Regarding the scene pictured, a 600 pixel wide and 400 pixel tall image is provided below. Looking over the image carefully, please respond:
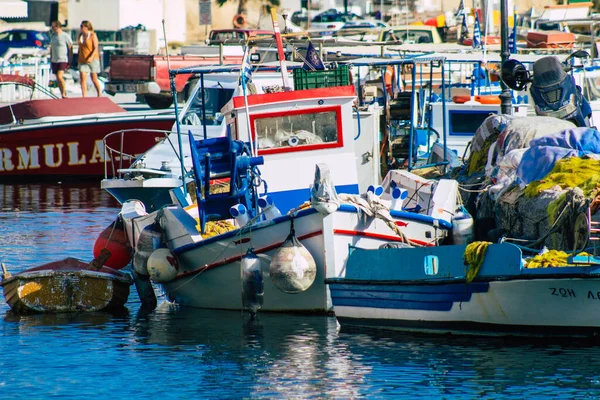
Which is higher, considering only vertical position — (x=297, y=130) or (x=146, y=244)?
(x=297, y=130)

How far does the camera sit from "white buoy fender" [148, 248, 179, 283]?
12281 millimetres

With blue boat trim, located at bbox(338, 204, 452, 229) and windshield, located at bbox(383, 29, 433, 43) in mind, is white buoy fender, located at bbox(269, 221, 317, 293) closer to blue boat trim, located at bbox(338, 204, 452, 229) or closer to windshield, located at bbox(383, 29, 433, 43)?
blue boat trim, located at bbox(338, 204, 452, 229)

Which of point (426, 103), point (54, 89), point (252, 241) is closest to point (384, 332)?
point (252, 241)

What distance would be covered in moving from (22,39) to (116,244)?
3802 cm

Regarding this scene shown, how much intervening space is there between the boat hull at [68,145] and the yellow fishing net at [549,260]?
1382 cm

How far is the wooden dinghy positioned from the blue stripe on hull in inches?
106

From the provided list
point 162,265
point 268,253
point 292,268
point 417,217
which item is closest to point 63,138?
point 162,265

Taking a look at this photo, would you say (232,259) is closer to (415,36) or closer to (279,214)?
(279,214)

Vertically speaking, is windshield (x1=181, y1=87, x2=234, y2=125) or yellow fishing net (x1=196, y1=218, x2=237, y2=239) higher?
windshield (x1=181, y1=87, x2=234, y2=125)

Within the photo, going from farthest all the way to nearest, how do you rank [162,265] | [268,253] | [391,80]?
[391,80] → [162,265] → [268,253]

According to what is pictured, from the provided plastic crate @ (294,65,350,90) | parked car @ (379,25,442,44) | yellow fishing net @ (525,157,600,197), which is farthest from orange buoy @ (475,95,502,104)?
parked car @ (379,25,442,44)

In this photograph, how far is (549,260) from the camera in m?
10.3

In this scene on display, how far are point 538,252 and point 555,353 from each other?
113 centimetres

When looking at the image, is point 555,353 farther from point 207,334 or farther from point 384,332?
point 207,334
